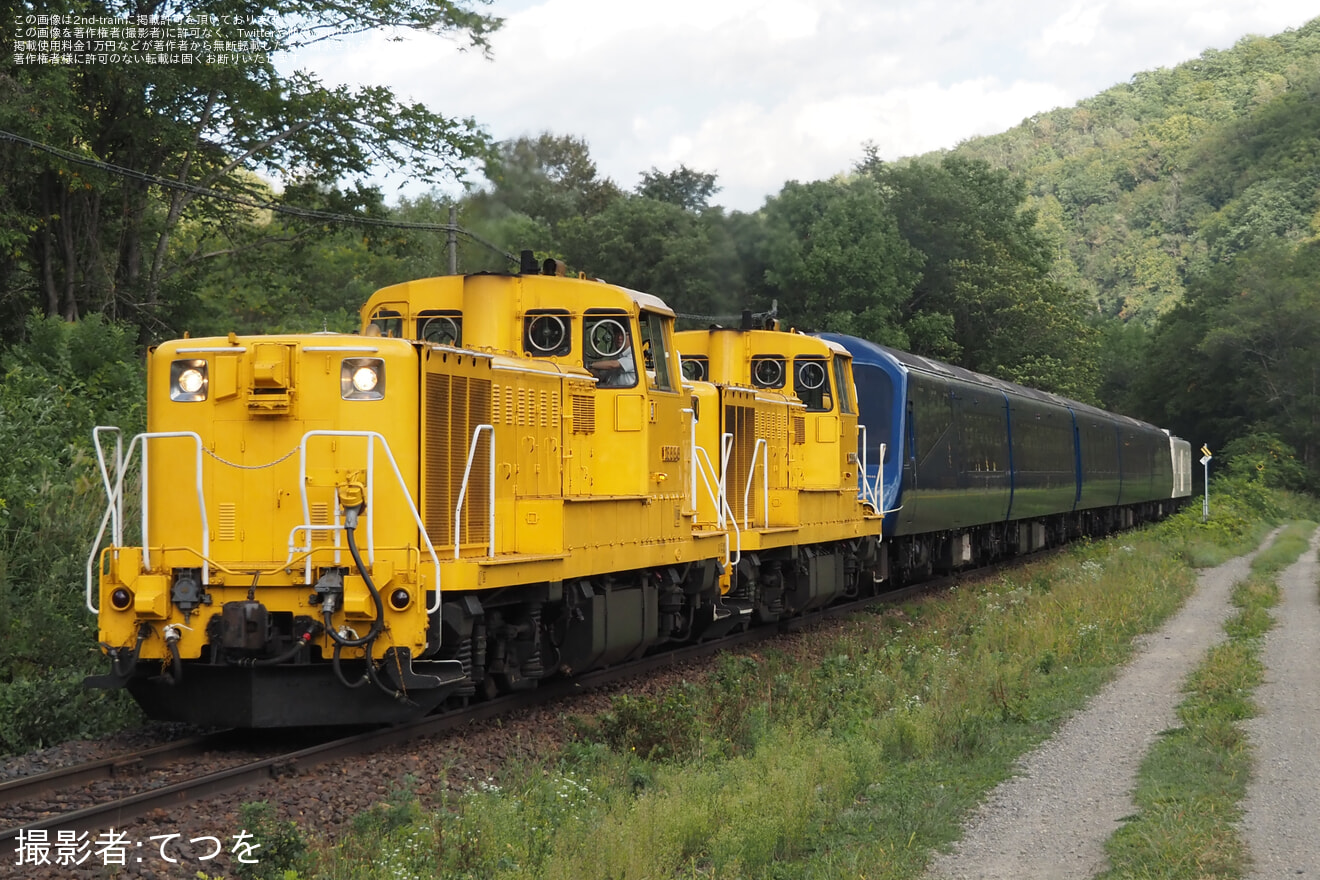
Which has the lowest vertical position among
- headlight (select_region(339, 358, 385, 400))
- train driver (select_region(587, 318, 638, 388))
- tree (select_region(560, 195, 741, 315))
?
headlight (select_region(339, 358, 385, 400))

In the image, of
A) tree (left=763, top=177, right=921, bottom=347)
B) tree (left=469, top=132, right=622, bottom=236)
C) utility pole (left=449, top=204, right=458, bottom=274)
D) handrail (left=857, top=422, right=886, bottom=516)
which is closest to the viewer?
handrail (left=857, top=422, right=886, bottom=516)

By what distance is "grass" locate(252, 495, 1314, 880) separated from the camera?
6.37m

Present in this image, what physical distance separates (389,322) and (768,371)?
6.34 m

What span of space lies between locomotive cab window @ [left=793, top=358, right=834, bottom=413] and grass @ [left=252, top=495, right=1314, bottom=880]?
267 centimetres

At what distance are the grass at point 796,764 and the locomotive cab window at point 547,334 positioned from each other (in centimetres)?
283

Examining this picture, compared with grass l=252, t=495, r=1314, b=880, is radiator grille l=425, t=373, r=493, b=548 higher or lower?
higher

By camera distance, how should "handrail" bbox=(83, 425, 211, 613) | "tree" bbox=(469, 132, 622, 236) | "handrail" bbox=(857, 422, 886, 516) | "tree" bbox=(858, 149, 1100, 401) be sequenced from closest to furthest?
"handrail" bbox=(83, 425, 211, 613), "handrail" bbox=(857, 422, 886, 516), "tree" bbox=(469, 132, 622, 236), "tree" bbox=(858, 149, 1100, 401)

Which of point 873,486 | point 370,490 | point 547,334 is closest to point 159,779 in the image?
point 370,490

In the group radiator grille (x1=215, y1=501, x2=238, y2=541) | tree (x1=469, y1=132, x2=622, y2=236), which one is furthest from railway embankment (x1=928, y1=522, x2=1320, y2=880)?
tree (x1=469, y1=132, x2=622, y2=236)

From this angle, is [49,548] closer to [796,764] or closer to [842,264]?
[796,764]

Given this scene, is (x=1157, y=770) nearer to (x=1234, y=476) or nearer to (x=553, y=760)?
(x=553, y=760)

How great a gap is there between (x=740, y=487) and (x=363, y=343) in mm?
6488

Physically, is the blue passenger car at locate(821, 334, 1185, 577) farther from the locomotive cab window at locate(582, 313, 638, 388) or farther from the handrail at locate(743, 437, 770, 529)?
the locomotive cab window at locate(582, 313, 638, 388)

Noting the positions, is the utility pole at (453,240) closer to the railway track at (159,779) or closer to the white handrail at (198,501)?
the railway track at (159,779)
